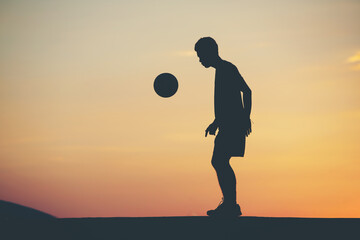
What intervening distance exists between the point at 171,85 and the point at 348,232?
4.99 m

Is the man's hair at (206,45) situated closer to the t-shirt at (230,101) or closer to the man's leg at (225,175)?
the t-shirt at (230,101)

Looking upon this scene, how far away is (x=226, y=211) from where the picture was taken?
8.59 metres

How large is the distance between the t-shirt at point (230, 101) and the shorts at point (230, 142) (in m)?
0.11

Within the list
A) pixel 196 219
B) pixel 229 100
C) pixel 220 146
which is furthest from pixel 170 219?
pixel 229 100

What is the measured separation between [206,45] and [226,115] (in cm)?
129

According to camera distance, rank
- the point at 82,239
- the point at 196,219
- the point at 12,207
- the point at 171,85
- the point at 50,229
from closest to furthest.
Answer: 1. the point at 82,239
2. the point at 50,229
3. the point at 196,219
4. the point at 171,85
5. the point at 12,207

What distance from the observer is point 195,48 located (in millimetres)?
8984

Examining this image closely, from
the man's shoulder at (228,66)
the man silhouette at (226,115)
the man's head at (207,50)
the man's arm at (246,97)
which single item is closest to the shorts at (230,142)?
the man silhouette at (226,115)

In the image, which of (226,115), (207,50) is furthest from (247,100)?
(207,50)

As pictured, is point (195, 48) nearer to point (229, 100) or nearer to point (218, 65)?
point (218, 65)

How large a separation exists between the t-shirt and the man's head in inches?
13.0

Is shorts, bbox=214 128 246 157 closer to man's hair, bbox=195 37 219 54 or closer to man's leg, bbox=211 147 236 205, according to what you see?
man's leg, bbox=211 147 236 205

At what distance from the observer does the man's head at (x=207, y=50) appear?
351 inches

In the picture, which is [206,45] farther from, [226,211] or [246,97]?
[226,211]
